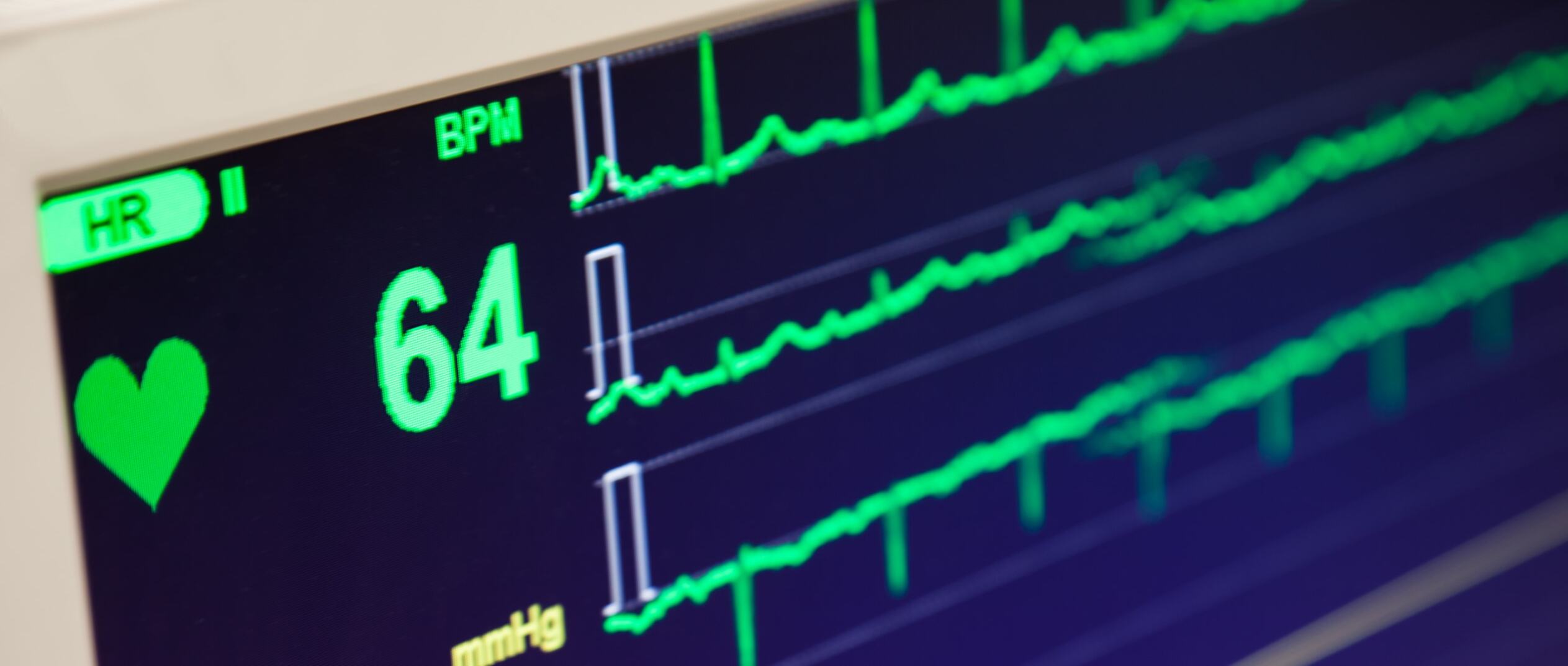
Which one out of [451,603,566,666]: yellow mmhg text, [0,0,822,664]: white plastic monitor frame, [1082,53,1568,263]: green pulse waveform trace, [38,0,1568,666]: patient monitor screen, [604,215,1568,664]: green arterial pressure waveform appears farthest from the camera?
[1082,53,1568,263]: green pulse waveform trace

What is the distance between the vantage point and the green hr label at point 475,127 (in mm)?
717

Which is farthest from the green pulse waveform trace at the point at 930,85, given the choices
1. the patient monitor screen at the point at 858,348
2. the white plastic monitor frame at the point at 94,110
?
the white plastic monitor frame at the point at 94,110

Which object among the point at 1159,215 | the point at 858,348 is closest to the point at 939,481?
the point at 858,348

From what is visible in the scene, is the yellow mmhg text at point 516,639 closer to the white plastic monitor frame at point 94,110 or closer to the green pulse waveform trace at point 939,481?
the green pulse waveform trace at point 939,481

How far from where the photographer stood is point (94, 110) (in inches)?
23.5

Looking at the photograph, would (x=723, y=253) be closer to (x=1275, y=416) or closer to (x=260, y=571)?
(x=260, y=571)

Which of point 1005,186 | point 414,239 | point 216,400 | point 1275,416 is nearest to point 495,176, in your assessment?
point 414,239

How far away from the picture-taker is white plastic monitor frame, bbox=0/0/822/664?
58 centimetres

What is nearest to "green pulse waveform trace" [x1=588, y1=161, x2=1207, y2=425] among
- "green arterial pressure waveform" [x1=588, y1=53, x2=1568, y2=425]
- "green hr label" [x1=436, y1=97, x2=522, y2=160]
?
"green arterial pressure waveform" [x1=588, y1=53, x2=1568, y2=425]

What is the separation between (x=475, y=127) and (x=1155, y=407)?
51cm

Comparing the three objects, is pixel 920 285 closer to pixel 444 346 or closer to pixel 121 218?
pixel 444 346

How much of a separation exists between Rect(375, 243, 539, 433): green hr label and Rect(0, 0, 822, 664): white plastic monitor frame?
0.28ft

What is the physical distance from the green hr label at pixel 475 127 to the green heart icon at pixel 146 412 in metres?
0.13

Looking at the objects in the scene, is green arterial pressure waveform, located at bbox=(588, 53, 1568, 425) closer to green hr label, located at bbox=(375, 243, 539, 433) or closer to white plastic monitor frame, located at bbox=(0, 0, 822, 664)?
green hr label, located at bbox=(375, 243, 539, 433)
